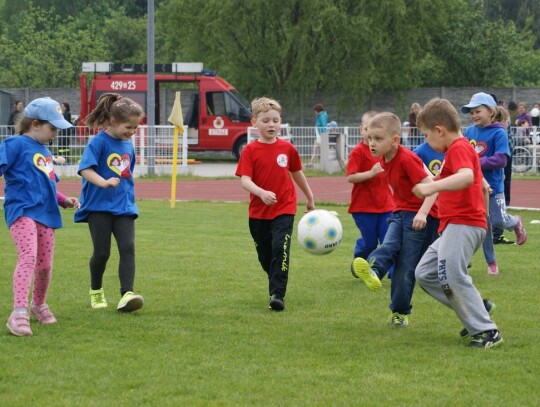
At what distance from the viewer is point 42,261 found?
785 cm

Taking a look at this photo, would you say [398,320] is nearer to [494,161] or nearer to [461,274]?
[461,274]

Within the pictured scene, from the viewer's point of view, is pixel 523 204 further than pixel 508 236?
Yes

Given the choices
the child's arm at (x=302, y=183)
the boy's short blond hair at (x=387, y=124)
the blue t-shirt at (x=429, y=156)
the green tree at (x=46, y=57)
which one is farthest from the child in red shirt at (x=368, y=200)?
the green tree at (x=46, y=57)

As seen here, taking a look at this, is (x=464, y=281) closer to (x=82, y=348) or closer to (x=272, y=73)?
(x=82, y=348)

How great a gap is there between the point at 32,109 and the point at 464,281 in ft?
10.8

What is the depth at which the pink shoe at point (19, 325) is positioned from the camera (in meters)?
7.32

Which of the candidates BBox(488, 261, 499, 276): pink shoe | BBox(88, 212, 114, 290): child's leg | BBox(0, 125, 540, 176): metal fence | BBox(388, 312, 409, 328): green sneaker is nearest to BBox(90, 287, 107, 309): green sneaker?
BBox(88, 212, 114, 290): child's leg

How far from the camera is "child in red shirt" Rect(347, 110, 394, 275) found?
1006 cm

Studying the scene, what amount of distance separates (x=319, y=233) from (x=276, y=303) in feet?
2.19

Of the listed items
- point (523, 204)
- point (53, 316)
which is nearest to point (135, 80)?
point (523, 204)

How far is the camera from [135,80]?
36469mm

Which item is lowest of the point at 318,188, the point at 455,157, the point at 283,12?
the point at 318,188

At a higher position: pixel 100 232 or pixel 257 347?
pixel 100 232

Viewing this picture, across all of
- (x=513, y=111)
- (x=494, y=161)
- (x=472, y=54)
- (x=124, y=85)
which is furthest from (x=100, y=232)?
(x=472, y=54)
